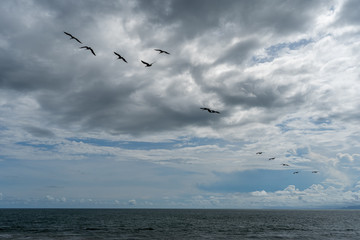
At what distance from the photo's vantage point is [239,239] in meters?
58.7

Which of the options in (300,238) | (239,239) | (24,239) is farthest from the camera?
(300,238)

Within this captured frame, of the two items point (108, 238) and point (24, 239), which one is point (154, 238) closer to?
point (108, 238)

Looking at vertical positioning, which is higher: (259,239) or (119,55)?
(119,55)

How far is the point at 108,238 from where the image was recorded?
58.3m

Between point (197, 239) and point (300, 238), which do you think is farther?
point (300, 238)

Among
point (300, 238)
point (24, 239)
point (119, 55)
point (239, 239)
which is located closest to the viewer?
point (119, 55)

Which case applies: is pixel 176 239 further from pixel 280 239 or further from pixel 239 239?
pixel 280 239

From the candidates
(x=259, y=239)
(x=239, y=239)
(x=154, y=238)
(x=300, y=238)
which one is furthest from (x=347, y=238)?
(x=154, y=238)

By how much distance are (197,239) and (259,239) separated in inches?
536

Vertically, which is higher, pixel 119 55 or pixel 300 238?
pixel 119 55

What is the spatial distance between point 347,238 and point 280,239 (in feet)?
55.1

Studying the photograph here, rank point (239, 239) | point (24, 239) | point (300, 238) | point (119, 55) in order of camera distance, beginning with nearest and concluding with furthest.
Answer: point (119, 55) < point (24, 239) < point (239, 239) < point (300, 238)

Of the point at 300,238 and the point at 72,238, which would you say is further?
the point at 300,238

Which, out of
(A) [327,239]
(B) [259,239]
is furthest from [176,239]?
(A) [327,239]
